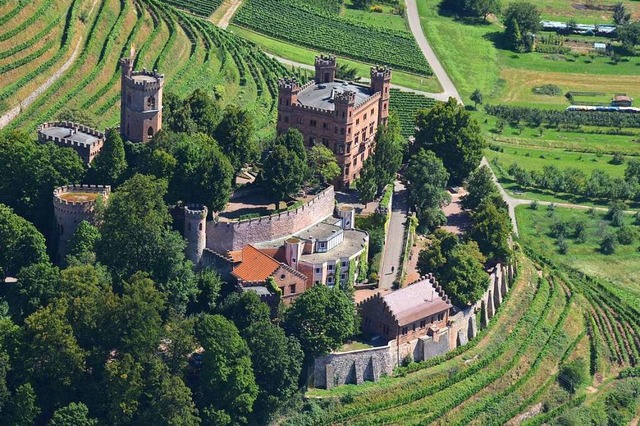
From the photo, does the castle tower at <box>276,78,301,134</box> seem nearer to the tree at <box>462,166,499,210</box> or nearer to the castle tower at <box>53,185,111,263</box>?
the tree at <box>462,166,499,210</box>

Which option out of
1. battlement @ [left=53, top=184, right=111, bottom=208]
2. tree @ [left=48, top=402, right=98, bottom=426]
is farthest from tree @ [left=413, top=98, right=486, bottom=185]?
tree @ [left=48, top=402, right=98, bottom=426]

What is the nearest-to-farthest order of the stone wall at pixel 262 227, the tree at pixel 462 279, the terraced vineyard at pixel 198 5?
the stone wall at pixel 262 227
the tree at pixel 462 279
the terraced vineyard at pixel 198 5

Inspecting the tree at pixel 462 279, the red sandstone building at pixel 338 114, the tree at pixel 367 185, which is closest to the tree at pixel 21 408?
the tree at pixel 462 279

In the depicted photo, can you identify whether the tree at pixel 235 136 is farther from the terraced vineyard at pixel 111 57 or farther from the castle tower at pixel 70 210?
the terraced vineyard at pixel 111 57

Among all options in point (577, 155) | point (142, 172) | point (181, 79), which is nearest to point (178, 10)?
point (181, 79)

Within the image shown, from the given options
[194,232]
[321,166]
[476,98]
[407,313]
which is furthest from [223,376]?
[476,98]

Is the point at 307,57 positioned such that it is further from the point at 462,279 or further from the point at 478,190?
the point at 462,279

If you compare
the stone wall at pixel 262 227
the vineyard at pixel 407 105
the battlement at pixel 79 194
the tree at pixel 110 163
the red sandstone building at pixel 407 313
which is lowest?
the vineyard at pixel 407 105

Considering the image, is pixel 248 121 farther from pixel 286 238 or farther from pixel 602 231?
pixel 602 231
